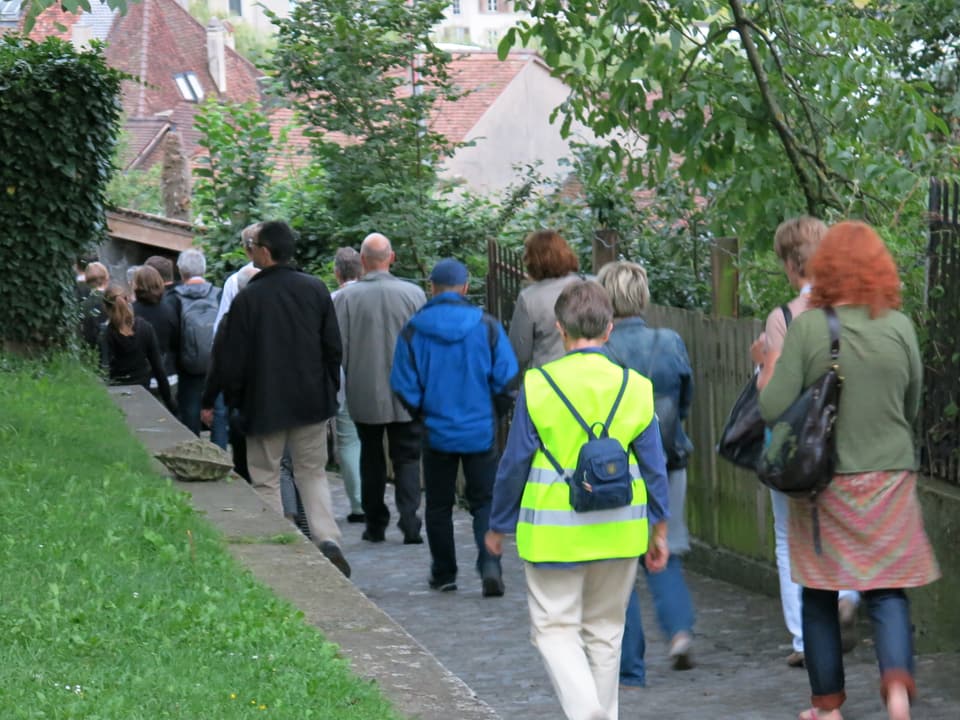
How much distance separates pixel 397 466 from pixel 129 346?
408 cm

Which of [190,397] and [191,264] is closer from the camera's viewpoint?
[191,264]

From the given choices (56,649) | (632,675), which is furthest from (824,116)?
(56,649)

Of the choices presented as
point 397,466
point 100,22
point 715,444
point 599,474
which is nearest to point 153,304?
point 397,466

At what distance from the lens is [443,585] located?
374 inches

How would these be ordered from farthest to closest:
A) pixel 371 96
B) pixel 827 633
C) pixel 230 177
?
pixel 230 177 < pixel 371 96 < pixel 827 633

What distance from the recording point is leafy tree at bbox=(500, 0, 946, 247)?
1018cm

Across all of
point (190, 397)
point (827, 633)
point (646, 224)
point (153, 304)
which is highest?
point (646, 224)

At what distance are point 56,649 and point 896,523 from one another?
9.48 ft

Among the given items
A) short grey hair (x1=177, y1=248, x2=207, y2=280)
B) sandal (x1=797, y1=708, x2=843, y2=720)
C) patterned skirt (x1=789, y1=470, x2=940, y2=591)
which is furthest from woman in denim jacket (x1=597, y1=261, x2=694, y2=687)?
short grey hair (x1=177, y1=248, x2=207, y2=280)

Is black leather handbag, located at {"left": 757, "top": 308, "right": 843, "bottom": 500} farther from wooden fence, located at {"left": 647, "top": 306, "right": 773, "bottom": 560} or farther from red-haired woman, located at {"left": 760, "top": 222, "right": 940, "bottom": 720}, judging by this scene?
wooden fence, located at {"left": 647, "top": 306, "right": 773, "bottom": 560}

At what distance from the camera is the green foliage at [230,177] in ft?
61.3

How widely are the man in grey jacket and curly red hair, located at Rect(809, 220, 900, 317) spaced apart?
5.38 m

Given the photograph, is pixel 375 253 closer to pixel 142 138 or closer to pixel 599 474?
pixel 599 474

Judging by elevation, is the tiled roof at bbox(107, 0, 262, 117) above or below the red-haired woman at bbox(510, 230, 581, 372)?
above
